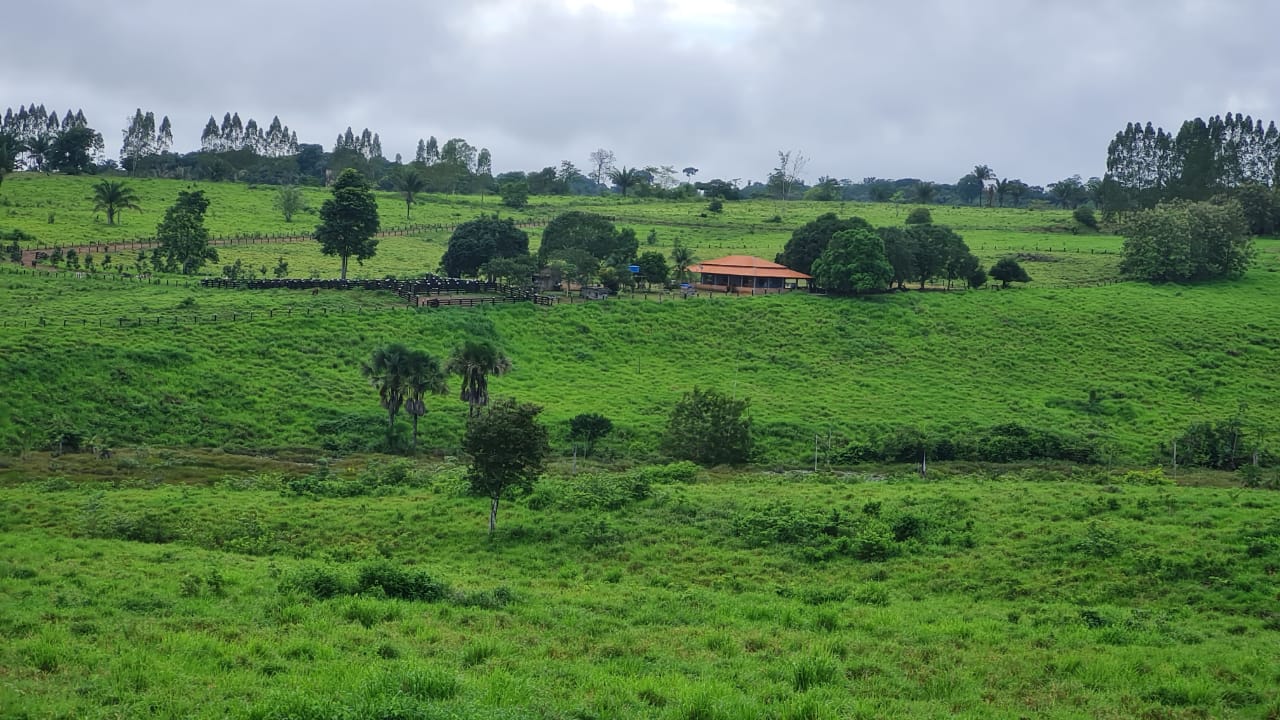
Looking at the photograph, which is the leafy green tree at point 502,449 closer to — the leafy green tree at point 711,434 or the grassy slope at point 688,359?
the leafy green tree at point 711,434

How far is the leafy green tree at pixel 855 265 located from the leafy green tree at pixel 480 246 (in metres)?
24.7

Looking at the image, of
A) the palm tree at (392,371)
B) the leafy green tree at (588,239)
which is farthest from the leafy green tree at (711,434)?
the leafy green tree at (588,239)

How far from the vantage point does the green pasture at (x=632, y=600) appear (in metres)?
16.0

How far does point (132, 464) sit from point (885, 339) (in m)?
49.7

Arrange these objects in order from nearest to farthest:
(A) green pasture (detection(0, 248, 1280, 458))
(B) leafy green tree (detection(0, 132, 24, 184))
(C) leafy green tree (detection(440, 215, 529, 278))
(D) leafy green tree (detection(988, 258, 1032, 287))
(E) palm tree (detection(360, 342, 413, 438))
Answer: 1. (E) palm tree (detection(360, 342, 413, 438))
2. (A) green pasture (detection(0, 248, 1280, 458))
3. (C) leafy green tree (detection(440, 215, 529, 278))
4. (D) leafy green tree (detection(988, 258, 1032, 287))
5. (B) leafy green tree (detection(0, 132, 24, 184))

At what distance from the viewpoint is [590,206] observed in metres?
144

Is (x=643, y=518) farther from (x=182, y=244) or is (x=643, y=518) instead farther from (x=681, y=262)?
(x=182, y=244)

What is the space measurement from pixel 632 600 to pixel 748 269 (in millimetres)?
65647

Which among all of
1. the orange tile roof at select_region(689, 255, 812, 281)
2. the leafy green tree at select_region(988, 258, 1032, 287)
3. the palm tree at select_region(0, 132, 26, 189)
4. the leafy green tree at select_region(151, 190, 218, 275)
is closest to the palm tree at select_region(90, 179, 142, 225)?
the palm tree at select_region(0, 132, 26, 189)

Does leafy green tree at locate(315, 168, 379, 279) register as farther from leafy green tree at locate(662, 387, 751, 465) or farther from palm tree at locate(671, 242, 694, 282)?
leafy green tree at locate(662, 387, 751, 465)

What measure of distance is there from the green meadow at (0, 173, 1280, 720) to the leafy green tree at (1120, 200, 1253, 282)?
215 inches

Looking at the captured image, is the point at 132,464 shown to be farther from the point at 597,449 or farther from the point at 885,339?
the point at 885,339

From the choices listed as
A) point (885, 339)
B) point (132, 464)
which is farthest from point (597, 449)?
point (885, 339)

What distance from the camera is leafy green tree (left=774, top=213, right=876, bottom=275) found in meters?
89.6
